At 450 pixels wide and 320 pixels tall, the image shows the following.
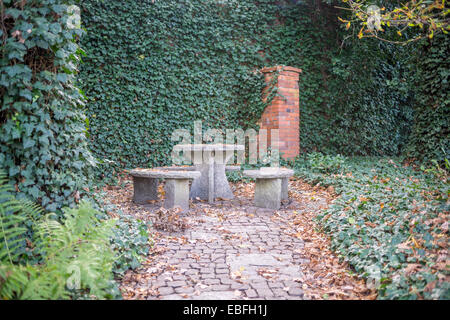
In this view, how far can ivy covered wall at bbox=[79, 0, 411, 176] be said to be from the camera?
20.3ft

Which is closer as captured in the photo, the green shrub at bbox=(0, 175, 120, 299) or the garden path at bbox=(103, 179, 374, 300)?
the green shrub at bbox=(0, 175, 120, 299)

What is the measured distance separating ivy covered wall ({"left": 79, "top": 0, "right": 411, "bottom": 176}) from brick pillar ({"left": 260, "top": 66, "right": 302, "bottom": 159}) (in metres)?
0.27

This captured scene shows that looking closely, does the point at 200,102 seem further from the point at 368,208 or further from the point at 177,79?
the point at 368,208

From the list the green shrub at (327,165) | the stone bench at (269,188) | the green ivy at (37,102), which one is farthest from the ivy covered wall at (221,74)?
the green ivy at (37,102)

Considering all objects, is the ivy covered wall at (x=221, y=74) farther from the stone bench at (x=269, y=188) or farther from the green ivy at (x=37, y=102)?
the green ivy at (x=37, y=102)

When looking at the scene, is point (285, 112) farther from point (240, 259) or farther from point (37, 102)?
point (37, 102)

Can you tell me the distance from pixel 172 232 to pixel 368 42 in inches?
274

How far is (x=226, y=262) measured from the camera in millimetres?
2801

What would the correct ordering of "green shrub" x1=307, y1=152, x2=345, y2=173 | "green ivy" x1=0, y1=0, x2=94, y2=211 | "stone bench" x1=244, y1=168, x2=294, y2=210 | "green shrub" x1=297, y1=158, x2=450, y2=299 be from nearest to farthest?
"green shrub" x1=297, y1=158, x2=450, y2=299
"green ivy" x1=0, y1=0, x2=94, y2=211
"stone bench" x1=244, y1=168, x2=294, y2=210
"green shrub" x1=307, y1=152, x2=345, y2=173

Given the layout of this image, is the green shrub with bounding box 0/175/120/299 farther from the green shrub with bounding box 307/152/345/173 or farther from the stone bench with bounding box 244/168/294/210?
the green shrub with bounding box 307/152/345/173

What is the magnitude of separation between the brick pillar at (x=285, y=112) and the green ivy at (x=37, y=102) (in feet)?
16.6

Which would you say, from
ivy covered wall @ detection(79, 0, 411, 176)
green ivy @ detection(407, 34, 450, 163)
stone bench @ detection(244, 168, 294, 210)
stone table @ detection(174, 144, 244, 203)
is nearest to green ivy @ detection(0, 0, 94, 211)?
stone table @ detection(174, 144, 244, 203)

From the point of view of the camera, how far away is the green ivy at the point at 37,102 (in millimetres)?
2244
